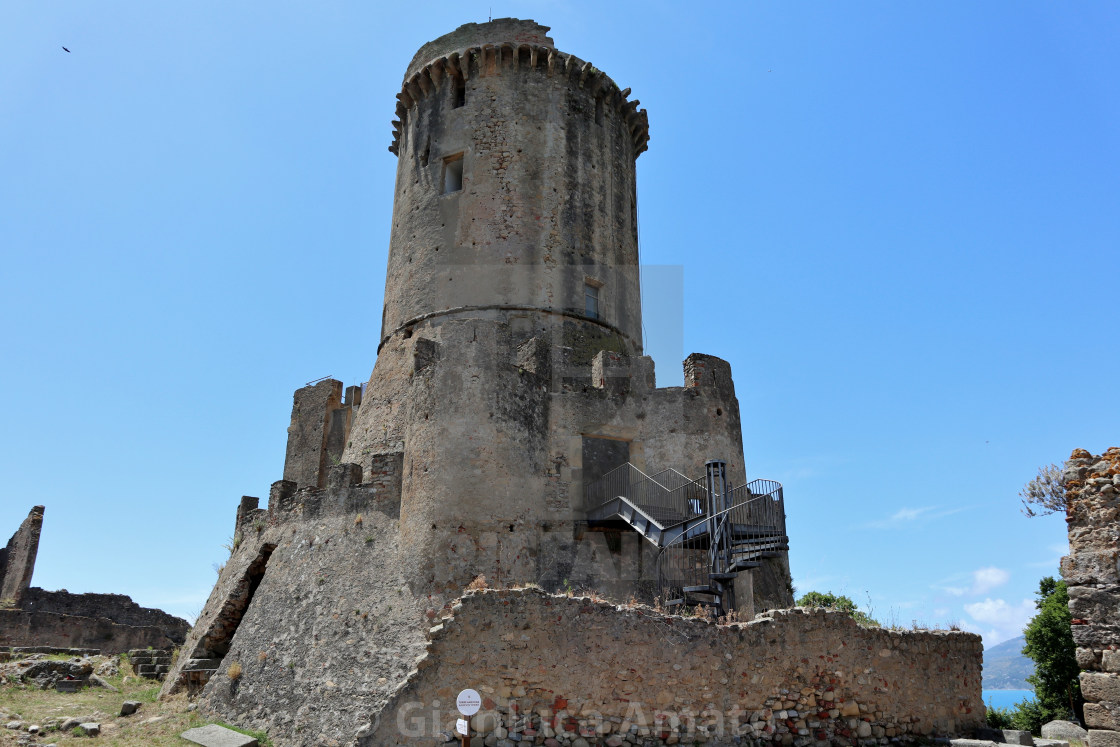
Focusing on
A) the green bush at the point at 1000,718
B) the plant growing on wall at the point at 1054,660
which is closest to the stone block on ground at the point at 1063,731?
the green bush at the point at 1000,718

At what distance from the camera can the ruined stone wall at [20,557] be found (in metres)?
28.7

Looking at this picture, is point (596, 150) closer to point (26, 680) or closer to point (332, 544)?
point (332, 544)

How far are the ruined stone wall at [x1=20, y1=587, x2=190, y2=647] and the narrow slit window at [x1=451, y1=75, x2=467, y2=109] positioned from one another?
66.3ft

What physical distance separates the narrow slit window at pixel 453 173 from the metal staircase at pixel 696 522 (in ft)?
30.8

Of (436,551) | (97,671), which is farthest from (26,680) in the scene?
(436,551)

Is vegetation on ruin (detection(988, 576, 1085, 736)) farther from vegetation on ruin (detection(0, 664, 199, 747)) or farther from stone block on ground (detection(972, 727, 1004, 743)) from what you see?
vegetation on ruin (detection(0, 664, 199, 747))

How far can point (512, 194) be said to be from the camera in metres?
20.6

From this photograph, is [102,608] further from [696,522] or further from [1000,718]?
[1000,718]

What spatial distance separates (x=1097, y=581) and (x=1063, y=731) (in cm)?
1064

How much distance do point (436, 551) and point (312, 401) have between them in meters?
10.6

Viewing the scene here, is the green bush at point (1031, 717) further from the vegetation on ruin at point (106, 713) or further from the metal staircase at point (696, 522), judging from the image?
the vegetation on ruin at point (106, 713)

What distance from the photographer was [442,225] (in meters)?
20.7

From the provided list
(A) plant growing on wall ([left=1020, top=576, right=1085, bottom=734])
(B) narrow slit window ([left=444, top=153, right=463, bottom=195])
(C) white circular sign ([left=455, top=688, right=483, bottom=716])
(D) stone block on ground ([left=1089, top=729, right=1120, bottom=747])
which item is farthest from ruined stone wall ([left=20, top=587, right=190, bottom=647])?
(D) stone block on ground ([left=1089, top=729, right=1120, bottom=747])

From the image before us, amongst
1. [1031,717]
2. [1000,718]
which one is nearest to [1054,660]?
[1031,717]
